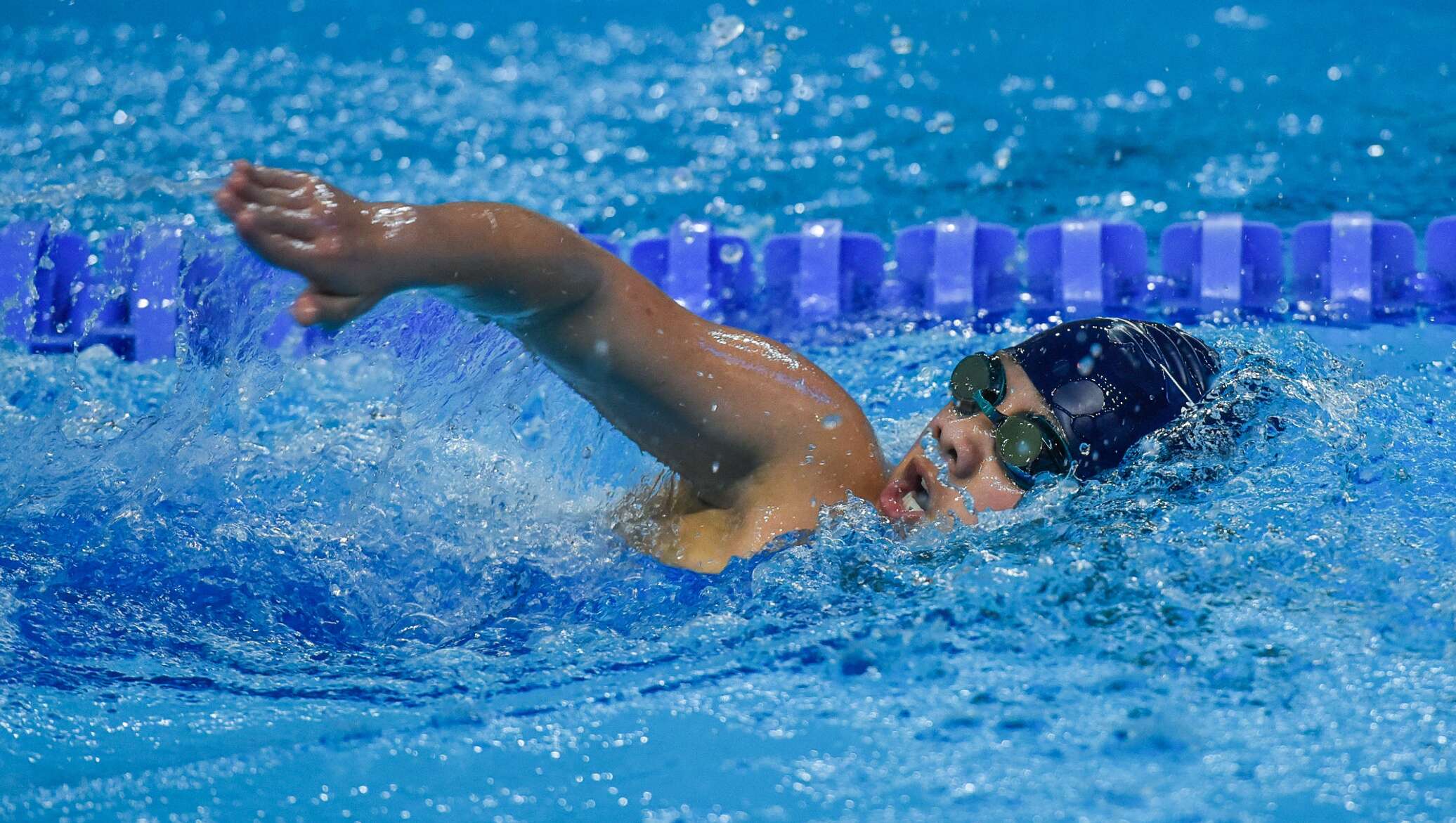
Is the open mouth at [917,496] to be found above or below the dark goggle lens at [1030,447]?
below

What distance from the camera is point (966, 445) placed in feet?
6.86

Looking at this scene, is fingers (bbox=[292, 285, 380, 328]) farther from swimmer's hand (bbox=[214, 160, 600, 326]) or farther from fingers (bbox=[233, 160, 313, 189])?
fingers (bbox=[233, 160, 313, 189])

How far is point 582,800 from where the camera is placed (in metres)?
1.78

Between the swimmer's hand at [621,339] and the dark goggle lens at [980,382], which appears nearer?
the swimmer's hand at [621,339]

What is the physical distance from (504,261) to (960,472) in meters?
0.78

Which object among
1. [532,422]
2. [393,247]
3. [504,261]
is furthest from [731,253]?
[393,247]

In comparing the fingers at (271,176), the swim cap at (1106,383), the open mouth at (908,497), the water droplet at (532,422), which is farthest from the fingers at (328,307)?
the water droplet at (532,422)

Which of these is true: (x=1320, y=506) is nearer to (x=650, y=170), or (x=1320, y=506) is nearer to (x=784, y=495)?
(x=784, y=495)

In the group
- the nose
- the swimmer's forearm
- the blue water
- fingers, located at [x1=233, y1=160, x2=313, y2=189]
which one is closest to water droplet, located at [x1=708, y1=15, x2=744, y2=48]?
the blue water

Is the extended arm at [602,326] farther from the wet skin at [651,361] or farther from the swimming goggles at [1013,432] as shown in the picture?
the swimming goggles at [1013,432]

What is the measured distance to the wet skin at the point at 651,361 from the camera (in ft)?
5.07

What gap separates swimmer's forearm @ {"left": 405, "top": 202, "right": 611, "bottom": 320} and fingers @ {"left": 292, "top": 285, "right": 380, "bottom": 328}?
0.26ft

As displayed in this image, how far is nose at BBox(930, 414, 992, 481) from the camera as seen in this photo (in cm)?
209

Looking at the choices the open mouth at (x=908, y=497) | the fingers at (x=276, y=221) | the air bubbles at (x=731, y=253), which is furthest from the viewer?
the air bubbles at (x=731, y=253)
